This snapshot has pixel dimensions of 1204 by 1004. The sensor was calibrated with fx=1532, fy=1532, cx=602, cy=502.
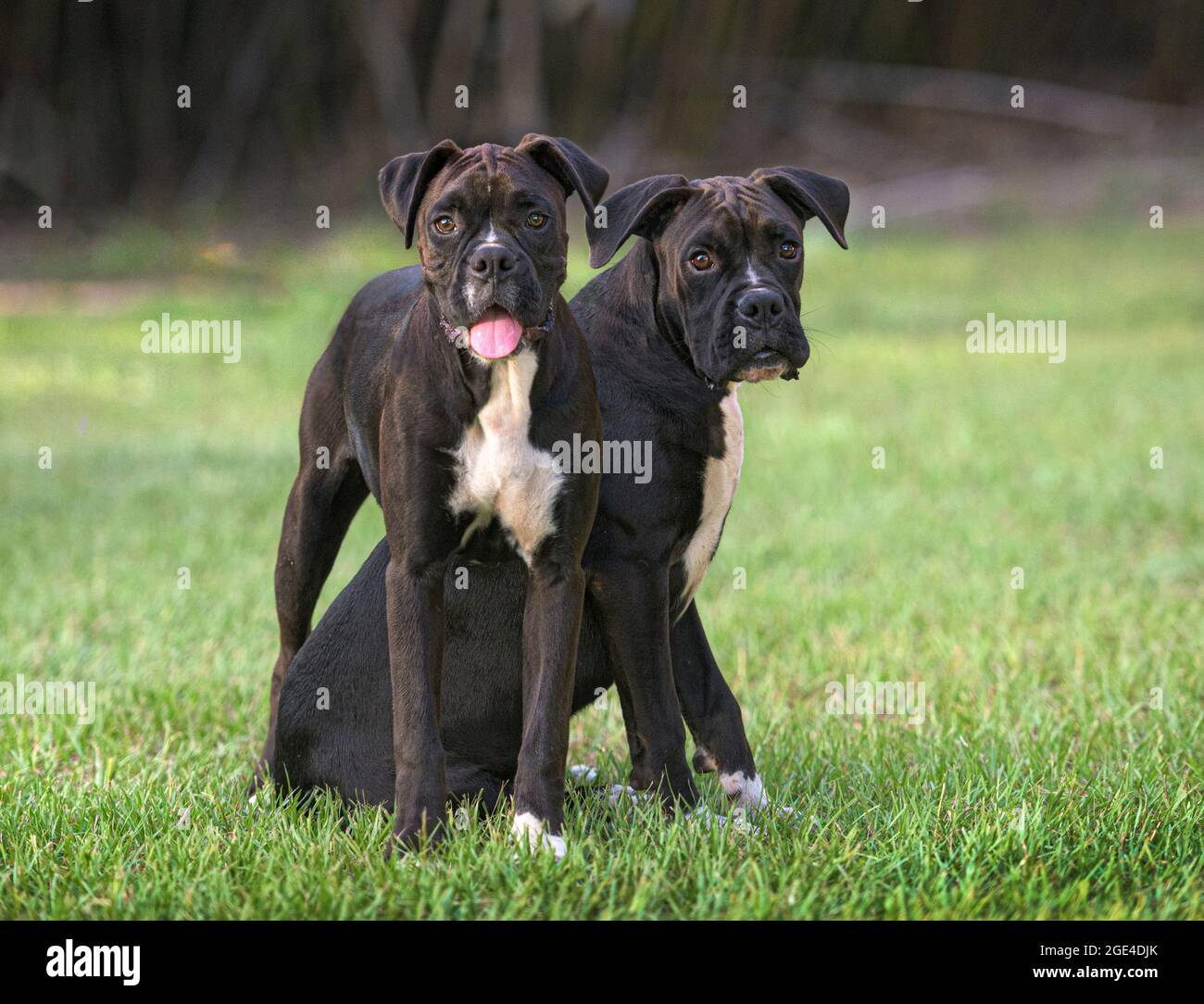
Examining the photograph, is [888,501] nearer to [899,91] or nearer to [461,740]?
[461,740]

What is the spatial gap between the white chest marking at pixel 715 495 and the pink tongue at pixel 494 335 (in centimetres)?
70

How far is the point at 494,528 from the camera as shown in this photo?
Answer: 138 inches

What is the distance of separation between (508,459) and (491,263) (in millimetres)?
434

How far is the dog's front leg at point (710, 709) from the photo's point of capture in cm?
397

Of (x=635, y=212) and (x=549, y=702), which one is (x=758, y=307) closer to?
(x=635, y=212)

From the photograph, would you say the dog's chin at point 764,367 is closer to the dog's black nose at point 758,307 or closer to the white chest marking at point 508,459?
the dog's black nose at point 758,307

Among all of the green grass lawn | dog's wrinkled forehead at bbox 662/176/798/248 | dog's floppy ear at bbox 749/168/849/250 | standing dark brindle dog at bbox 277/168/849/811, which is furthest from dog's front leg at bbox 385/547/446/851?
dog's floppy ear at bbox 749/168/849/250

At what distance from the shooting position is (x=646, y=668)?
146 inches

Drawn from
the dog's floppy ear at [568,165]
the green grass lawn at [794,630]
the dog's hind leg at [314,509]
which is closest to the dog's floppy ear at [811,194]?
the dog's floppy ear at [568,165]

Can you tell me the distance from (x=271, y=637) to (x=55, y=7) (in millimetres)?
13173

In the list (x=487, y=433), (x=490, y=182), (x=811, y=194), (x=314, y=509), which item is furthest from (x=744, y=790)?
(x=490, y=182)

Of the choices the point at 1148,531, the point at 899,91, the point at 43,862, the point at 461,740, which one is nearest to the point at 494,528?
the point at 461,740

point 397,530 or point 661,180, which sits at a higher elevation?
point 661,180

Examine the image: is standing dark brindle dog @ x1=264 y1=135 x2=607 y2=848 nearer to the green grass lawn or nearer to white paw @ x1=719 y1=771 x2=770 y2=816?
the green grass lawn
